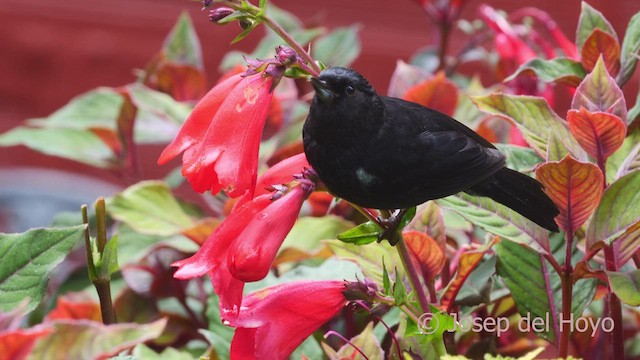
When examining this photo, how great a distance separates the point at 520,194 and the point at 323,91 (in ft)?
0.53

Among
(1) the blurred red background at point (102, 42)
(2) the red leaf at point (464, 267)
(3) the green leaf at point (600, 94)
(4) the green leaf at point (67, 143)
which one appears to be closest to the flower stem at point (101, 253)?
(2) the red leaf at point (464, 267)

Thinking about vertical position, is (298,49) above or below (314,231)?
above

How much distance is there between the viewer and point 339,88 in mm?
497

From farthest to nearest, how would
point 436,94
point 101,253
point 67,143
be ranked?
point 67,143
point 436,94
point 101,253

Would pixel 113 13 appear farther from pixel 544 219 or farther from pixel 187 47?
pixel 544 219

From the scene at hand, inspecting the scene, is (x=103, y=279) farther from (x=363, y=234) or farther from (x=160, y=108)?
(x=160, y=108)

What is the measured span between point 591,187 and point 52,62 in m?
2.29

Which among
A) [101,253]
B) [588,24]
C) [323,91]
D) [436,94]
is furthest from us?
[436,94]

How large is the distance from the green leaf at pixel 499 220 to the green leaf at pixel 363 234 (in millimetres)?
92

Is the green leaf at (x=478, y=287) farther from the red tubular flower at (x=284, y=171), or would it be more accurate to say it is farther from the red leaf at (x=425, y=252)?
the red tubular flower at (x=284, y=171)

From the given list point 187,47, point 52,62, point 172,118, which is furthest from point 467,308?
point 52,62

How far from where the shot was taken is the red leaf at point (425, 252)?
66cm

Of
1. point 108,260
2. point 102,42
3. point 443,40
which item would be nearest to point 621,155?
point 108,260

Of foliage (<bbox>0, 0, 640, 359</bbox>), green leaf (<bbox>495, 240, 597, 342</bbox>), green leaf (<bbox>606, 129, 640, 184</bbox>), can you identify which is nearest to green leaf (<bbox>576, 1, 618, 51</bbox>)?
foliage (<bbox>0, 0, 640, 359</bbox>)
